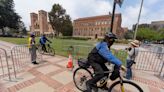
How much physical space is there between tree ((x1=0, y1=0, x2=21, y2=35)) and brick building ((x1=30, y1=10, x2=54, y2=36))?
2114 cm

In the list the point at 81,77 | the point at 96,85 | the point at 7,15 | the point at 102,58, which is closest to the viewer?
the point at 102,58

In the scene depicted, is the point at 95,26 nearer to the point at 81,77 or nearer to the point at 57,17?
the point at 57,17

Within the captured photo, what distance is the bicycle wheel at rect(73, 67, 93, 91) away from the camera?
3378mm

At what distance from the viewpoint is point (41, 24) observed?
66.4m

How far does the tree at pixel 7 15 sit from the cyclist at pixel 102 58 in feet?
153

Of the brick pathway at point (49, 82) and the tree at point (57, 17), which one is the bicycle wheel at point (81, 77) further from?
the tree at point (57, 17)

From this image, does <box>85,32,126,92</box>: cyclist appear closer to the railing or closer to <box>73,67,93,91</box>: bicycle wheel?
<box>73,67,93,91</box>: bicycle wheel

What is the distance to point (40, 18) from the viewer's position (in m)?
65.8

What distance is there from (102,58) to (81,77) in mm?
1238

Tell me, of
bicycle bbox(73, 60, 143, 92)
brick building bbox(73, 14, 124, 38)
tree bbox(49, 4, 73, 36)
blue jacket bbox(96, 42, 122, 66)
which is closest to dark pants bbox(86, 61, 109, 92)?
bicycle bbox(73, 60, 143, 92)

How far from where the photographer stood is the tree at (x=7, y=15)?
124 ft

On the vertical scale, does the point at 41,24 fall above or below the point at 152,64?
above

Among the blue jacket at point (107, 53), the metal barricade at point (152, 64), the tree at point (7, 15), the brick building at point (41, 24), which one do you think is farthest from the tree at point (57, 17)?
the blue jacket at point (107, 53)

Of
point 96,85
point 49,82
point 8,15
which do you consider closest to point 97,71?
point 96,85
